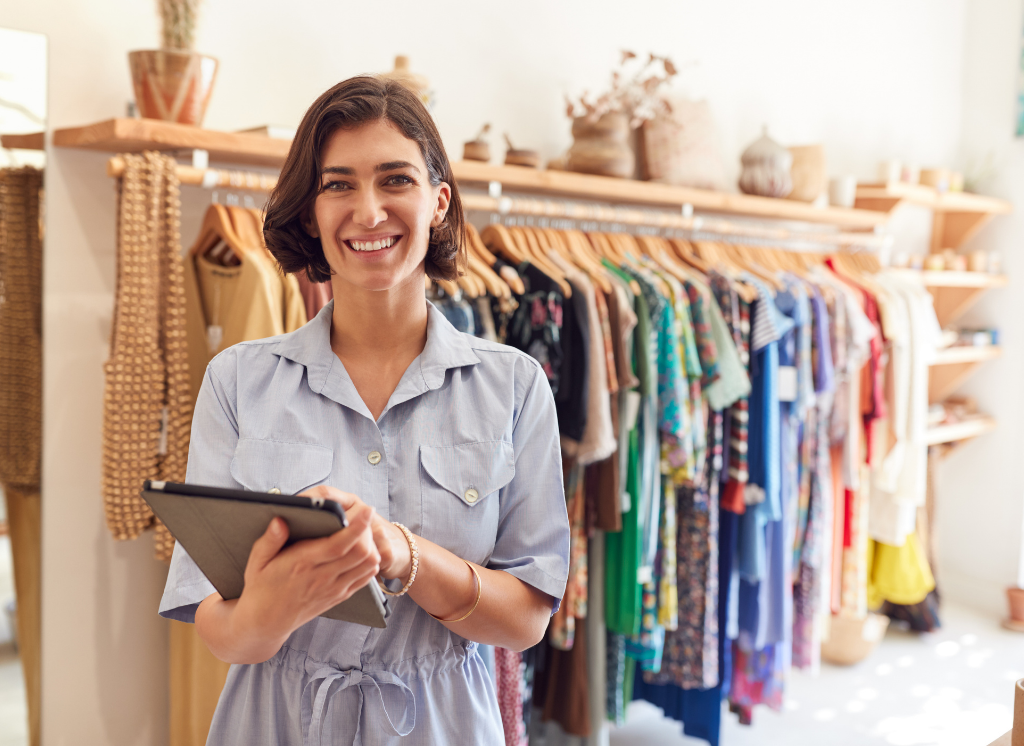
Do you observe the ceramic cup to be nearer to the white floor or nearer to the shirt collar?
the white floor

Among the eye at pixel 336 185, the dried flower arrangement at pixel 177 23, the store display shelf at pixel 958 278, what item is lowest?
the store display shelf at pixel 958 278

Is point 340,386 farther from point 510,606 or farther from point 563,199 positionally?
point 563,199

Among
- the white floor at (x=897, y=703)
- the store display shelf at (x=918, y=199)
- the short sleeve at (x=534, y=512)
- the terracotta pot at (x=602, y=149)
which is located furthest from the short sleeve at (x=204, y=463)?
the store display shelf at (x=918, y=199)

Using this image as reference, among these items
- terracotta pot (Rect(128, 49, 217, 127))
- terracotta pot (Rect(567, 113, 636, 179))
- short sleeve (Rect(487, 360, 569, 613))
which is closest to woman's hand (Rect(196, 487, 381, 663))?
short sleeve (Rect(487, 360, 569, 613))

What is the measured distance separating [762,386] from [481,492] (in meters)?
1.62

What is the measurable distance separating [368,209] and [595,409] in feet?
3.71

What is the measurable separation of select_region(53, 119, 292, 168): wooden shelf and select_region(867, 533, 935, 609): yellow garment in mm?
2787

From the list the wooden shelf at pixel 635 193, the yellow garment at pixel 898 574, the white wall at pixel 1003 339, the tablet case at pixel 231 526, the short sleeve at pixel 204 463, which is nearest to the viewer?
the tablet case at pixel 231 526

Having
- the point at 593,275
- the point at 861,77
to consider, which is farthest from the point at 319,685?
the point at 861,77

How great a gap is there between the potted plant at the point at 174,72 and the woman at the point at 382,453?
801 mm

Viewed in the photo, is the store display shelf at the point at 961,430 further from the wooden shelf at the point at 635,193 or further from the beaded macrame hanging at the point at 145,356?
the beaded macrame hanging at the point at 145,356

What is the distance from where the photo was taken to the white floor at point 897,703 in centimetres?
289

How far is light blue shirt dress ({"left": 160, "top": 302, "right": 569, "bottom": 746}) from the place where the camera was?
1078 mm

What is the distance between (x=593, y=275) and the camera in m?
2.27
